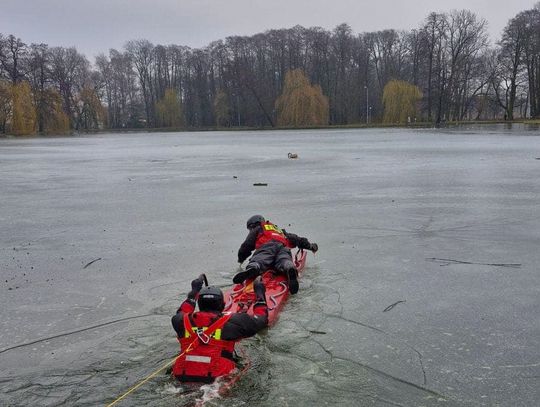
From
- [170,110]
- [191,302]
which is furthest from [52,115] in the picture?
[191,302]

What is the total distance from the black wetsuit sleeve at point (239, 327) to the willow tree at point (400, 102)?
61.5m

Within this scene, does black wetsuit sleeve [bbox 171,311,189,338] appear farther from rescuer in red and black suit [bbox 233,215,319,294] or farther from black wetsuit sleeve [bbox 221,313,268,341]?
rescuer in red and black suit [bbox 233,215,319,294]

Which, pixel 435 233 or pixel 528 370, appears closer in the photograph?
pixel 528 370

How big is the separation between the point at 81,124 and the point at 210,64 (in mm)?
23624

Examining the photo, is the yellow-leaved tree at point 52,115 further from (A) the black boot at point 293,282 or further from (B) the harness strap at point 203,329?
(B) the harness strap at point 203,329

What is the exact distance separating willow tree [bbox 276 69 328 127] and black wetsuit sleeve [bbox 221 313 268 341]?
195ft

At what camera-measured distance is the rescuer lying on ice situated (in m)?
3.56

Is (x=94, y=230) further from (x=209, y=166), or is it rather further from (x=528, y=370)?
(x=209, y=166)

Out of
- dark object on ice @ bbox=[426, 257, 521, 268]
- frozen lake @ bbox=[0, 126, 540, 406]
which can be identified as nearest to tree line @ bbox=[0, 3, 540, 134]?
frozen lake @ bbox=[0, 126, 540, 406]

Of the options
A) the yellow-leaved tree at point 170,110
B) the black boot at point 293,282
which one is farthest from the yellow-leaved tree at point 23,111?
the black boot at point 293,282

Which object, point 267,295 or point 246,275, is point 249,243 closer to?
point 246,275

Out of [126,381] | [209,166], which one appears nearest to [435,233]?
[126,381]

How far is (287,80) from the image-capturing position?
62.6 metres

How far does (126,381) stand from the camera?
3646 mm
